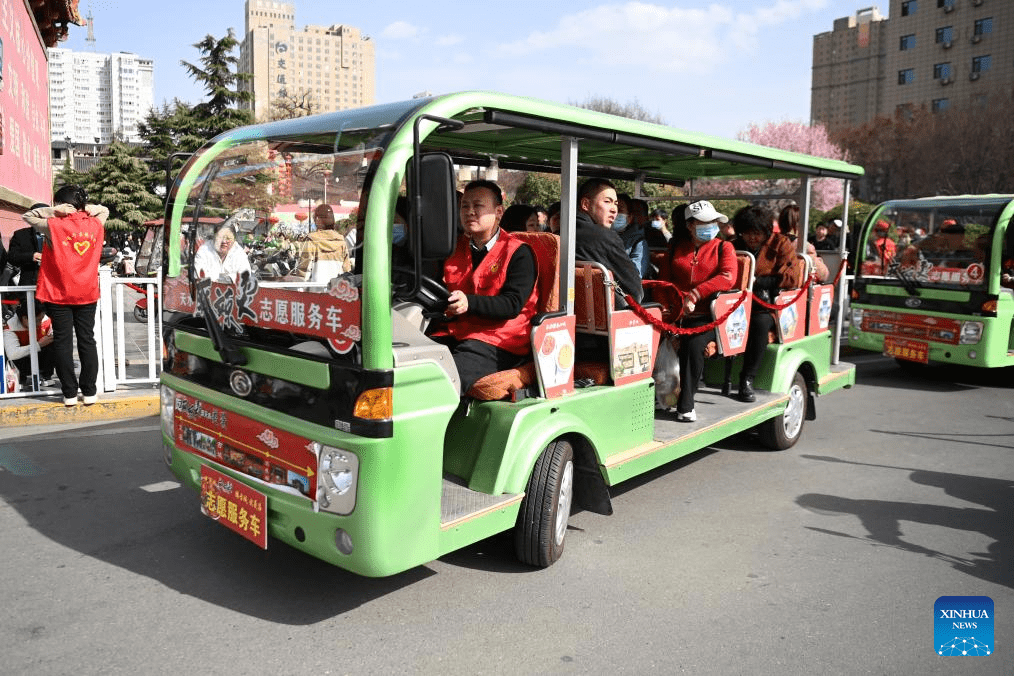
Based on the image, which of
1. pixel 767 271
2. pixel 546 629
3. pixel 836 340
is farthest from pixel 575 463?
pixel 836 340

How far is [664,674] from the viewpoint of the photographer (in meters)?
3.10

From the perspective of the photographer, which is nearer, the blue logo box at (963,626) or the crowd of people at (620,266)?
the blue logo box at (963,626)

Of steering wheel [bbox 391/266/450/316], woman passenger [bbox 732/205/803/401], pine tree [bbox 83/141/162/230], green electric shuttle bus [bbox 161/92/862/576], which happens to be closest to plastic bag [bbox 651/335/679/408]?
green electric shuttle bus [bbox 161/92/862/576]

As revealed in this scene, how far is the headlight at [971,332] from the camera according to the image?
8.36 metres

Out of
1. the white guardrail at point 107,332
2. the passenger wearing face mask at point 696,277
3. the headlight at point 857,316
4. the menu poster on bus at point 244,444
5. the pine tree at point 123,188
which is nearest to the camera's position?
the menu poster on bus at point 244,444

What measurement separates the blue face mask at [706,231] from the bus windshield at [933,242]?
13.9 feet

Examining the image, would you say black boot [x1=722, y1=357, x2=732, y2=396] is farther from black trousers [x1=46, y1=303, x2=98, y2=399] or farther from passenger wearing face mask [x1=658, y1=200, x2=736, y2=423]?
black trousers [x1=46, y1=303, x2=98, y2=399]

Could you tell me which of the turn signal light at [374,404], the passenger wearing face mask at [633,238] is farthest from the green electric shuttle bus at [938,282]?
the turn signal light at [374,404]

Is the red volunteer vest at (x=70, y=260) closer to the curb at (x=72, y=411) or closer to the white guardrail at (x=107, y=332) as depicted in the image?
the white guardrail at (x=107, y=332)

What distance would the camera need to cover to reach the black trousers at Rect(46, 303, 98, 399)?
641cm

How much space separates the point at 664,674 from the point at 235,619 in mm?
1780

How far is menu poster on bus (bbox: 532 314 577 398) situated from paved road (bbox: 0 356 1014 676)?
2.91 ft

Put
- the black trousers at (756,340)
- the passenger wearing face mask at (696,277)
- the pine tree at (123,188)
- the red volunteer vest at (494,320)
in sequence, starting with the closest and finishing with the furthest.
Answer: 1. the red volunteer vest at (494,320)
2. the passenger wearing face mask at (696,277)
3. the black trousers at (756,340)
4. the pine tree at (123,188)

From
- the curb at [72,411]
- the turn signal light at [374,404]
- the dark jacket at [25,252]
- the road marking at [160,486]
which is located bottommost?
the road marking at [160,486]
